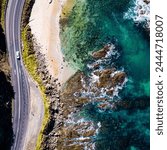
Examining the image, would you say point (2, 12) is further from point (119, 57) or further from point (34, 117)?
point (119, 57)

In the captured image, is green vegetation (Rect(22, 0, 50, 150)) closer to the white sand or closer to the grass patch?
the grass patch

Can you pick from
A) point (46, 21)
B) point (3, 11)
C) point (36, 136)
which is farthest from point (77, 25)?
point (36, 136)

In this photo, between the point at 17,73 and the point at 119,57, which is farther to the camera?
the point at 119,57

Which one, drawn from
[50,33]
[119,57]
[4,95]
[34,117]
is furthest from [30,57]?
[119,57]

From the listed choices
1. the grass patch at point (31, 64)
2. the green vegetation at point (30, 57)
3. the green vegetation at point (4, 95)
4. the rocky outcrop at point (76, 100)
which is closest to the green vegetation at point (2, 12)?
the green vegetation at point (4, 95)

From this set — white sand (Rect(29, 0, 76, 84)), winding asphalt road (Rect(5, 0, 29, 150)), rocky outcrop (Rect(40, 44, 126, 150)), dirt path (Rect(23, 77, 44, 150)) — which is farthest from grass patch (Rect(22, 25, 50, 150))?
white sand (Rect(29, 0, 76, 84))
